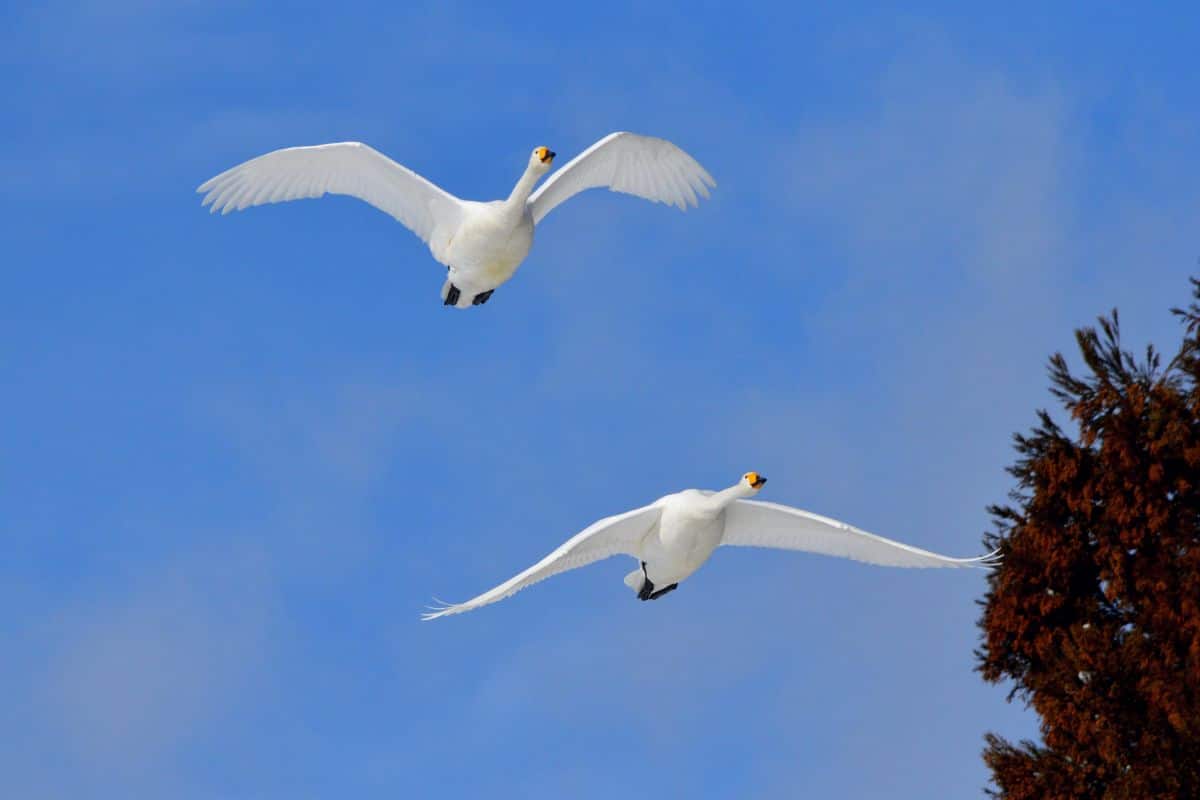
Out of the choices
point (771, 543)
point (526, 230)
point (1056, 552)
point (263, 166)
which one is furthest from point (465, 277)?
point (1056, 552)

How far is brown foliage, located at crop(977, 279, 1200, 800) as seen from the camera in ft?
114

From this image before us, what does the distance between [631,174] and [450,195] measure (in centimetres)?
323

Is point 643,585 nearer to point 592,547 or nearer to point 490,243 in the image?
point 592,547

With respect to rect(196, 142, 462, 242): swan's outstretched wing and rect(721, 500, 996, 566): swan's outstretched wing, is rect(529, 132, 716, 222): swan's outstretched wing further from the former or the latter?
rect(721, 500, 996, 566): swan's outstretched wing

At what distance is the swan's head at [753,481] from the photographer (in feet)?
103

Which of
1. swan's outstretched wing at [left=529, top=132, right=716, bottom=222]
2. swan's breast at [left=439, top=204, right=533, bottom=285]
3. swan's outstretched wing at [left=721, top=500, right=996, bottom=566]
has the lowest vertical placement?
swan's outstretched wing at [left=721, top=500, right=996, bottom=566]

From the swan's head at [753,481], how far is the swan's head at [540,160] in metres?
5.55

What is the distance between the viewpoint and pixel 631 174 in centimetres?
3556

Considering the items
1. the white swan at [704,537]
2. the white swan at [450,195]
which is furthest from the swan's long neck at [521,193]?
the white swan at [704,537]

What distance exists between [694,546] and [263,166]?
833 cm

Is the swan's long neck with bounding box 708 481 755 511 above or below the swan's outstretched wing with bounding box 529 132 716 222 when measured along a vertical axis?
below

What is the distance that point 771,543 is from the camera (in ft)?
109

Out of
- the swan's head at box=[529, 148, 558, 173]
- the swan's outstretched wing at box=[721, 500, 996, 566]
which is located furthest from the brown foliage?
the swan's head at box=[529, 148, 558, 173]

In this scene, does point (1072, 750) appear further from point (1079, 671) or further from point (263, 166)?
point (263, 166)
